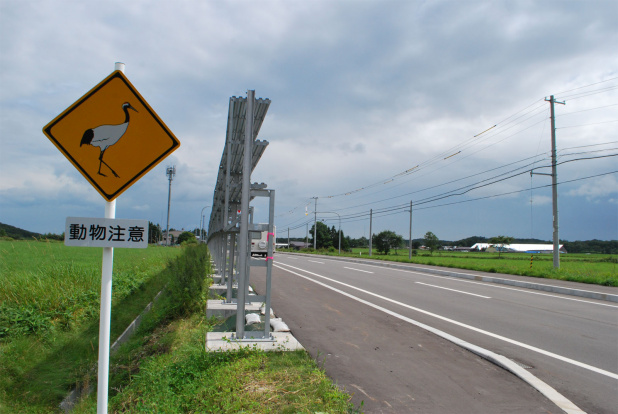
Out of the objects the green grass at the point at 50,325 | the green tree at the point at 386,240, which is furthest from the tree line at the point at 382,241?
the green grass at the point at 50,325

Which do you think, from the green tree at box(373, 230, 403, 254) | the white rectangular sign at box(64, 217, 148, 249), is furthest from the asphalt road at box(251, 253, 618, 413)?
the green tree at box(373, 230, 403, 254)

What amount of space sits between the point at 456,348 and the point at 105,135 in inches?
215

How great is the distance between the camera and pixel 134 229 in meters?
3.02

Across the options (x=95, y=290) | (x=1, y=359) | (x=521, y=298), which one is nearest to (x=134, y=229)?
(x=1, y=359)

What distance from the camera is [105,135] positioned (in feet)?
10.2

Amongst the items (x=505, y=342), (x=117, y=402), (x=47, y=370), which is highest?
(x=505, y=342)

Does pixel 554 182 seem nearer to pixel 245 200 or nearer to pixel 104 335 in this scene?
pixel 245 200

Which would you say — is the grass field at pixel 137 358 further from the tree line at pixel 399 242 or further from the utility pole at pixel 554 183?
the tree line at pixel 399 242

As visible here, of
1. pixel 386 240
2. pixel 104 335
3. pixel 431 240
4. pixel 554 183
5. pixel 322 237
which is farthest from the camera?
pixel 322 237

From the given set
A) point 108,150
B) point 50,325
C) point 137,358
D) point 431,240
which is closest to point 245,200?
point 108,150

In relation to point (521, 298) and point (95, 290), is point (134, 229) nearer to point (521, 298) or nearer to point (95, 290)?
point (95, 290)

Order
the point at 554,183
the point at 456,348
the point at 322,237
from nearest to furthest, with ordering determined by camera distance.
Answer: the point at 456,348, the point at 554,183, the point at 322,237

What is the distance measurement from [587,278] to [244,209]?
56.7 feet

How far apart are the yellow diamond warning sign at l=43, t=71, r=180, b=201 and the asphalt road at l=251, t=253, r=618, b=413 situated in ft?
9.75
